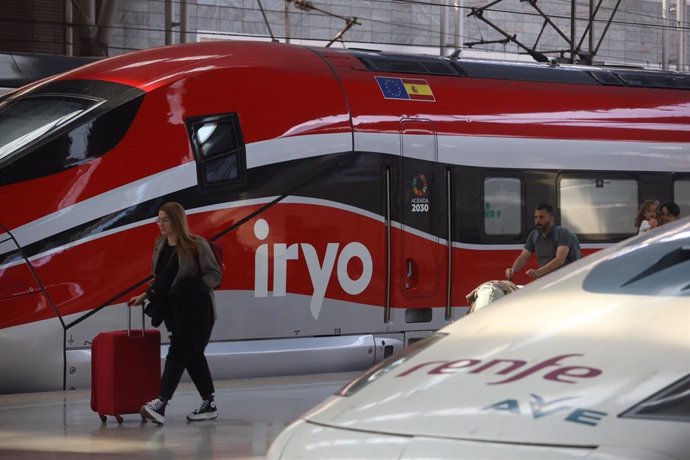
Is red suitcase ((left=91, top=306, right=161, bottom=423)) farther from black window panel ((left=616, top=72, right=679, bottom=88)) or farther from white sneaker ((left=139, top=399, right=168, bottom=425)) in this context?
black window panel ((left=616, top=72, right=679, bottom=88))

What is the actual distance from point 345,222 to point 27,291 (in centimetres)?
285

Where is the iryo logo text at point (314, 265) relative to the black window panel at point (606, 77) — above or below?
below

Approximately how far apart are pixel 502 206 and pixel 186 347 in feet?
14.6

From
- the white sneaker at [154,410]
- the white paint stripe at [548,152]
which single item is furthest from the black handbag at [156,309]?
the white paint stripe at [548,152]

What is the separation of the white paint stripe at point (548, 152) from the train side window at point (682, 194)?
0.15 m

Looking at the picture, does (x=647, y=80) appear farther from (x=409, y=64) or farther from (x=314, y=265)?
(x=314, y=265)

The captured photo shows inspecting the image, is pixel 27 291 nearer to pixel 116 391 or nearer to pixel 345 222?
pixel 116 391

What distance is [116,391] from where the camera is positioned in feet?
29.9

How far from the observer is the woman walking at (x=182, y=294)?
914 cm

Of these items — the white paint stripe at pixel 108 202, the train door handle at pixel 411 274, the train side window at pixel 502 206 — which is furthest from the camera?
the train side window at pixel 502 206

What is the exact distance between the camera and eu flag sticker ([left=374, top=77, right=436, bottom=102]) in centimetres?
1207

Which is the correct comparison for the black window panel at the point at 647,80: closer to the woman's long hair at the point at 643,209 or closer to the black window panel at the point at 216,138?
the woman's long hair at the point at 643,209

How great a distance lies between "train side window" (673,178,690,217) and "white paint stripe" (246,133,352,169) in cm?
411

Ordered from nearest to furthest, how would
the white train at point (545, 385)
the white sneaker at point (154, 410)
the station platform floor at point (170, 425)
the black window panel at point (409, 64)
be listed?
the white train at point (545, 385)
the station platform floor at point (170, 425)
the white sneaker at point (154, 410)
the black window panel at point (409, 64)
